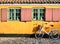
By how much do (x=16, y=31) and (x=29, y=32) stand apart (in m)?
1.11

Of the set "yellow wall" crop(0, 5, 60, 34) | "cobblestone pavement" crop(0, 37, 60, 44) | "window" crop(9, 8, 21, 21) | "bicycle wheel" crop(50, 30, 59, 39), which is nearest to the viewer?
"cobblestone pavement" crop(0, 37, 60, 44)

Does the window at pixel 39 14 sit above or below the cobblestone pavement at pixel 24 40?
above

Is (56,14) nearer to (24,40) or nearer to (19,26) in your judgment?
(19,26)

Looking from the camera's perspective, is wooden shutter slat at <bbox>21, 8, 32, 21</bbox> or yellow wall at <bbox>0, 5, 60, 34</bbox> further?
wooden shutter slat at <bbox>21, 8, 32, 21</bbox>

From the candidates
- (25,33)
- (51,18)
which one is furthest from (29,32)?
(51,18)

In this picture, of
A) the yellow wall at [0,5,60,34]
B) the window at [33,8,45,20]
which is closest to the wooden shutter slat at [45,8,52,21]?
the window at [33,8,45,20]

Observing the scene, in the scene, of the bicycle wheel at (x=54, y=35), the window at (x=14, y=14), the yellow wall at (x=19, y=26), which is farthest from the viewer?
the window at (x=14, y=14)

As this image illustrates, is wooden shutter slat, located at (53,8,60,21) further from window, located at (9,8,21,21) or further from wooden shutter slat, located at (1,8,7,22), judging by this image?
wooden shutter slat, located at (1,8,7,22)

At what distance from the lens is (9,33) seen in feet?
92.5

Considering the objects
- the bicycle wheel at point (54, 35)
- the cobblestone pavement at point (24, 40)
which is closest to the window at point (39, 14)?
the bicycle wheel at point (54, 35)

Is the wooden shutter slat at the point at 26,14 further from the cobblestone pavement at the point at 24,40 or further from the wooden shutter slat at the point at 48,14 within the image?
the cobblestone pavement at the point at 24,40

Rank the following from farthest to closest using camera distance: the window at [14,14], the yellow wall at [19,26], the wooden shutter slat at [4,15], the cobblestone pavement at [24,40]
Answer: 1. the window at [14,14]
2. the wooden shutter slat at [4,15]
3. the yellow wall at [19,26]
4. the cobblestone pavement at [24,40]

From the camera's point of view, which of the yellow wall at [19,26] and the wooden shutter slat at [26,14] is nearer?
the yellow wall at [19,26]

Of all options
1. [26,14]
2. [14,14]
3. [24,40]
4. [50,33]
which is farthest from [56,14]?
[24,40]
